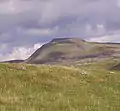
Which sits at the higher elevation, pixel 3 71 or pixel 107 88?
pixel 3 71

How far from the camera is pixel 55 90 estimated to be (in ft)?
94.1

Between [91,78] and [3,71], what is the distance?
9.49 m

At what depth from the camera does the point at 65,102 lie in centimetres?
2225

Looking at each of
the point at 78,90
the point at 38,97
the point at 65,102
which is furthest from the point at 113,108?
the point at 78,90

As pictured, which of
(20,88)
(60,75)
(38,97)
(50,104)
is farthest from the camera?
(60,75)

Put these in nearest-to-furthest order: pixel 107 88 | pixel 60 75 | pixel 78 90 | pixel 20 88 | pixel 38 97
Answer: pixel 38 97
pixel 20 88
pixel 78 90
pixel 107 88
pixel 60 75

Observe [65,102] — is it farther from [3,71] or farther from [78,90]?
[3,71]

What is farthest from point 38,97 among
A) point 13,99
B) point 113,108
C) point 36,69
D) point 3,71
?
point 36,69

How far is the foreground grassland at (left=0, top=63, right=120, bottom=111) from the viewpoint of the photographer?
69.5ft

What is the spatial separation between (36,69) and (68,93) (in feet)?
31.2

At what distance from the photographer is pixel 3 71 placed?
32656 mm

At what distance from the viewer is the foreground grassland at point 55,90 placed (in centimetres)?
2119

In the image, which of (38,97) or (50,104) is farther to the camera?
(38,97)

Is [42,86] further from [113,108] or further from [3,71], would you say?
[113,108]
